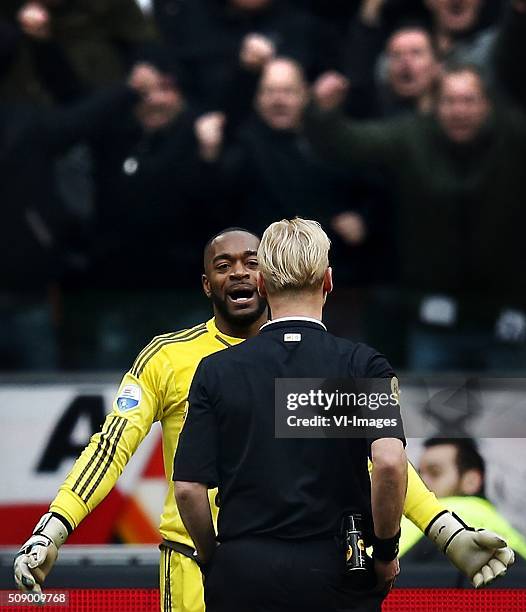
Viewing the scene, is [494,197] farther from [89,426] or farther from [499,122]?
[89,426]

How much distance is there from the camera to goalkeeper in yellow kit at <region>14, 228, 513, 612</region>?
389cm

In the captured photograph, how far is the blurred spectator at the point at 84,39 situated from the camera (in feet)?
24.6

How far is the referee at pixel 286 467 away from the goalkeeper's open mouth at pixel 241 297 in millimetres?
739

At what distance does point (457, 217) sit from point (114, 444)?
140 inches

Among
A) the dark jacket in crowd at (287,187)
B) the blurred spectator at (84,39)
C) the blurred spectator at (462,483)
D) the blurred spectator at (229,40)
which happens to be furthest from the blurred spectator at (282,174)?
the blurred spectator at (462,483)

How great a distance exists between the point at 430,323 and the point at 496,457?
1064 millimetres

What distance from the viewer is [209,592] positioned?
11.5 feet

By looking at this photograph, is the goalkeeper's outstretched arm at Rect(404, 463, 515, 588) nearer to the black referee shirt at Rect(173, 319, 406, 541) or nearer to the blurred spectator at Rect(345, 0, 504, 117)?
the black referee shirt at Rect(173, 319, 406, 541)

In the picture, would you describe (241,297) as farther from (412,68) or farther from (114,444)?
(412,68)

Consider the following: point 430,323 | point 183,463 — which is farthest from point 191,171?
point 183,463

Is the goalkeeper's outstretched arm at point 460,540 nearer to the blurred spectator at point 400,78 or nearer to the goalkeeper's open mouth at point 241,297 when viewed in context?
the goalkeeper's open mouth at point 241,297

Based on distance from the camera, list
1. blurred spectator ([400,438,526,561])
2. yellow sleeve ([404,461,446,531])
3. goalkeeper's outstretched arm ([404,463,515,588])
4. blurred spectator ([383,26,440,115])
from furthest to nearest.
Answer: blurred spectator ([383,26,440,115]), blurred spectator ([400,438,526,561]), yellow sleeve ([404,461,446,531]), goalkeeper's outstretched arm ([404,463,515,588])

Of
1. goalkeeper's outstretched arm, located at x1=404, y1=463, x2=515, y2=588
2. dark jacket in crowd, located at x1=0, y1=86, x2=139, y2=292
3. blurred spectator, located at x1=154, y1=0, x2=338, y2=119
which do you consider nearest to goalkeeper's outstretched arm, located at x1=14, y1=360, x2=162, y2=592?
goalkeeper's outstretched arm, located at x1=404, y1=463, x2=515, y2=588

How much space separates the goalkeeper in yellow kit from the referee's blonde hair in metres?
0.75
